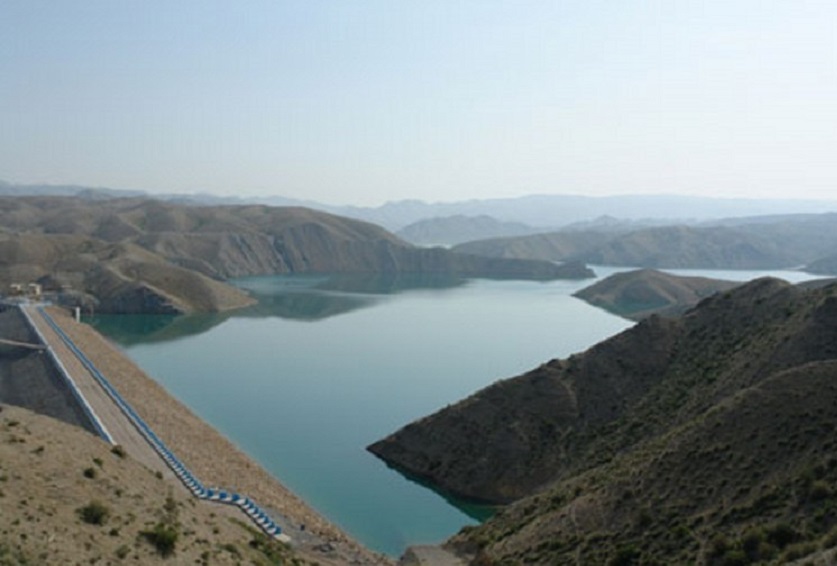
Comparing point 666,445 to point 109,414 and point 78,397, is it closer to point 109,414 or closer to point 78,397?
point 109,414

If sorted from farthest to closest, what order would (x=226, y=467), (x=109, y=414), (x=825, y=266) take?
(x=825, y=266) < (x=109, y=414) < (x=226, y=467)

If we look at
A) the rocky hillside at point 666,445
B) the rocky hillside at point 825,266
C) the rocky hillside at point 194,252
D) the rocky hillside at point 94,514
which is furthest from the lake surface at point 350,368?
the rocky hillside at point 825,266

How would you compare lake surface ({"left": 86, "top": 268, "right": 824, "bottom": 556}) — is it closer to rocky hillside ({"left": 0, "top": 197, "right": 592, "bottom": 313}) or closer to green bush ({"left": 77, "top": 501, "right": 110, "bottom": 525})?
rocky hillside ({"left": 0, "top": 197, "right": 592, "bottom": 313})

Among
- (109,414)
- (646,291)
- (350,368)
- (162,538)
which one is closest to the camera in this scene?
(162,538)

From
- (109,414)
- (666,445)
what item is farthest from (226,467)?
(666,445)

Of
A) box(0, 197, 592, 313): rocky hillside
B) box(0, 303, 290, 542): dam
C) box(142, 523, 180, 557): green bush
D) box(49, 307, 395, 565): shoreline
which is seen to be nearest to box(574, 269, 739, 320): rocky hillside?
box(0, 197, 592, 313): rocky hillside
